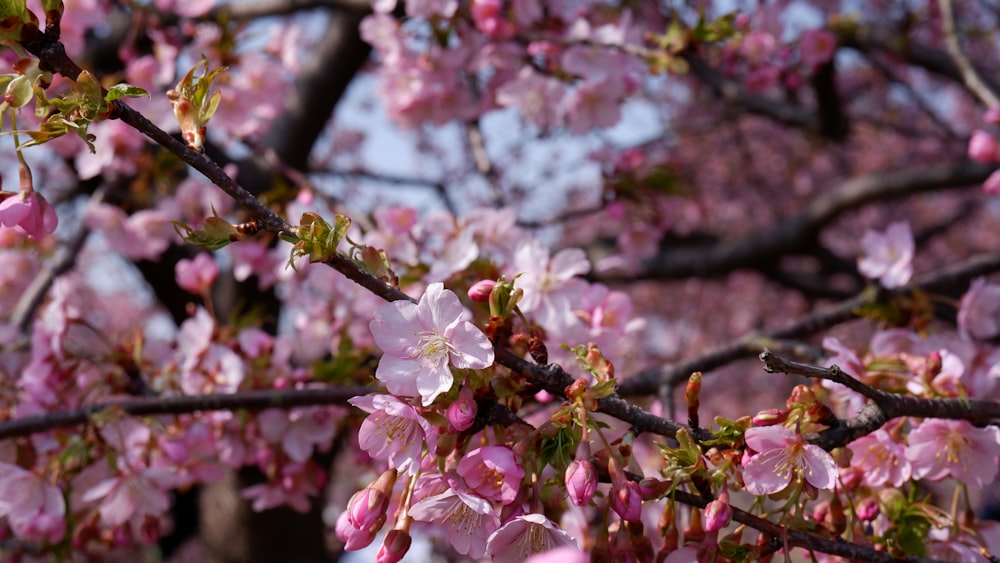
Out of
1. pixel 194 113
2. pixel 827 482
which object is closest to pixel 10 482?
pixel 194 113

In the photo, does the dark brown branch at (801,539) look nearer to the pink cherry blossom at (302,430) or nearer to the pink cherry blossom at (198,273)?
the pink cherry blossom at (302,430)

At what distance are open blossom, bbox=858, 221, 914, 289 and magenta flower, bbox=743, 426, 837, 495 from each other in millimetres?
1137

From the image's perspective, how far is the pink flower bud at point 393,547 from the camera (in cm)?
111

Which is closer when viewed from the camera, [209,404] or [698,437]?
[698,437]

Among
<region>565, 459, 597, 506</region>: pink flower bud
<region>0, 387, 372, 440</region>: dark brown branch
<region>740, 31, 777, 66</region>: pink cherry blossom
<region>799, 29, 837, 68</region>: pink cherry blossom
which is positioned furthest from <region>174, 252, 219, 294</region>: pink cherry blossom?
<region>799, 29, 837, 68</region>: pink cherry blossom

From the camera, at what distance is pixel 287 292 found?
2768 mm

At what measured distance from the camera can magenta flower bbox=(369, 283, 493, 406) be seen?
1103 mm

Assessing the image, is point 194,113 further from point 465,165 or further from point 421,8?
point 465,165

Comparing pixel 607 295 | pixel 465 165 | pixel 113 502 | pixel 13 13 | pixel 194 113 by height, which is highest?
pixel 13 13

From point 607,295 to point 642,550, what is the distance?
2.67 feet

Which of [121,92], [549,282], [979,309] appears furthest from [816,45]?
[121,92]

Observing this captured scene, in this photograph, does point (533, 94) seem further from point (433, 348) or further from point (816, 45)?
point (433, 348)

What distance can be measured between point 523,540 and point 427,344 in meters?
0.31

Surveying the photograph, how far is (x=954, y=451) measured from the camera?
4.62 ft
